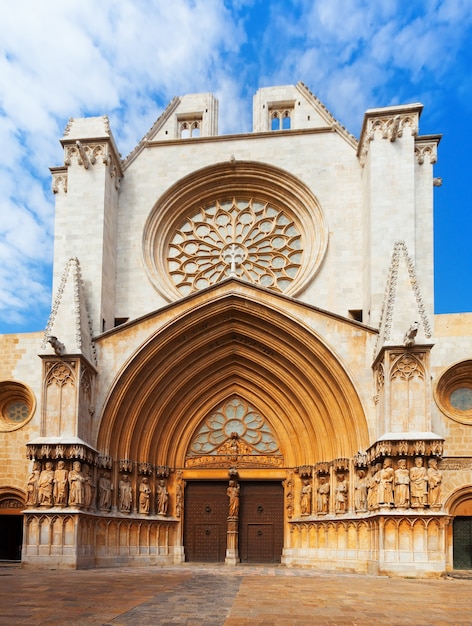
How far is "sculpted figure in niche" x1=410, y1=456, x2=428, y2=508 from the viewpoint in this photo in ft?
47.4

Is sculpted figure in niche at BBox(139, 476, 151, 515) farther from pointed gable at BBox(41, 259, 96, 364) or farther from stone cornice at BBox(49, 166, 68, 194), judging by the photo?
stone cornice at BBox(49, 166, 68, 194)

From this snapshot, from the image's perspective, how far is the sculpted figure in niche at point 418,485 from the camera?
14.4 m

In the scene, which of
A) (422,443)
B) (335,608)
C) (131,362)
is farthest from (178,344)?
(335,608)

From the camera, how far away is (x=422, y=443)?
47.9ft

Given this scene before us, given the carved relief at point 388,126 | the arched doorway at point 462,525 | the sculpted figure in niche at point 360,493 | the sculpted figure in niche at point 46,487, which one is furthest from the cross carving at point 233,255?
the arched doorway at point 462,525

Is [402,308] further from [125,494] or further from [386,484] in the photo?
[125,494]

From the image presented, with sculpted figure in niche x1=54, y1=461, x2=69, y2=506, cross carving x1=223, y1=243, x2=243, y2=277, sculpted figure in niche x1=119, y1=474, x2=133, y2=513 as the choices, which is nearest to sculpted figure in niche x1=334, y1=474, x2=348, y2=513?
sculpted figure in niche x1=119, y1=474, x2=133, y2=513

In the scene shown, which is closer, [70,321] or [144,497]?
[70,321]

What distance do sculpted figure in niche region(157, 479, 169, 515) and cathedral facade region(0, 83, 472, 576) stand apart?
0.22 ft

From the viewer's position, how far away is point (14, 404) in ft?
64.4

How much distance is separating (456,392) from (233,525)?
6.43 metres

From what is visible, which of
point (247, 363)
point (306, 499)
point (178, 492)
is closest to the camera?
point (306, 499)

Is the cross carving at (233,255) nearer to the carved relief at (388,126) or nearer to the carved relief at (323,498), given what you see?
the carved relief at (388,126)

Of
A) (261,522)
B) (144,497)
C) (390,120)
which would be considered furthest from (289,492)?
(390,120)
